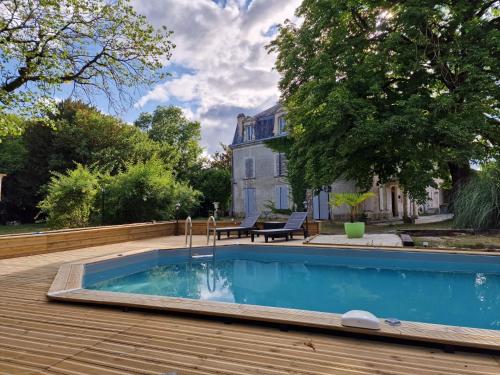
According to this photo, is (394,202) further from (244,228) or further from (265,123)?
(244,228)

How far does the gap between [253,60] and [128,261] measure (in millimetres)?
8731

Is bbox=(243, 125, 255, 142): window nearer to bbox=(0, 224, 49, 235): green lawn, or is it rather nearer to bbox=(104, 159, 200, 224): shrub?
bbox=(104, 159, 200, 224): shrub

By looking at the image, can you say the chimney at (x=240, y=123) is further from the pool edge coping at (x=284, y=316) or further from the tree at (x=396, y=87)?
the pool edge coping at (x=284, y=316)

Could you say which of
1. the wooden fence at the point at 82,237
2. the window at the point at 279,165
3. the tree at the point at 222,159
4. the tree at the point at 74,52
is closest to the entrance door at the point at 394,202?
the window at the point at 279,165

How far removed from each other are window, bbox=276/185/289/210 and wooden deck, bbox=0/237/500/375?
654 inches

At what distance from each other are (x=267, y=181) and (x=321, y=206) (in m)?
3.98

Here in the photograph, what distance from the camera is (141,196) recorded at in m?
11.6

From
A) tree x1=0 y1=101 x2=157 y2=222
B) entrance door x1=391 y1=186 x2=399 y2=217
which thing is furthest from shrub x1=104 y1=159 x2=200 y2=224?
entrance door x1=391 y1=186 x2=399 y2=217

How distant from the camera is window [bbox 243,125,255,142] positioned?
21.5 meters

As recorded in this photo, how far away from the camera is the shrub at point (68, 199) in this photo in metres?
10.3

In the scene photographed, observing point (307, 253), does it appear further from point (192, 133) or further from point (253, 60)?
point (192, 133)

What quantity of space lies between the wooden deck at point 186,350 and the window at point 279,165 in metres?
16.9

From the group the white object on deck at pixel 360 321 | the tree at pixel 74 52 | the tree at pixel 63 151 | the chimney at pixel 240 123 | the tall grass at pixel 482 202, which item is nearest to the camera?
the white object on deck at pixel 360 321

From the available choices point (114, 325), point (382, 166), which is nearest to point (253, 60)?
point (382, 166)
